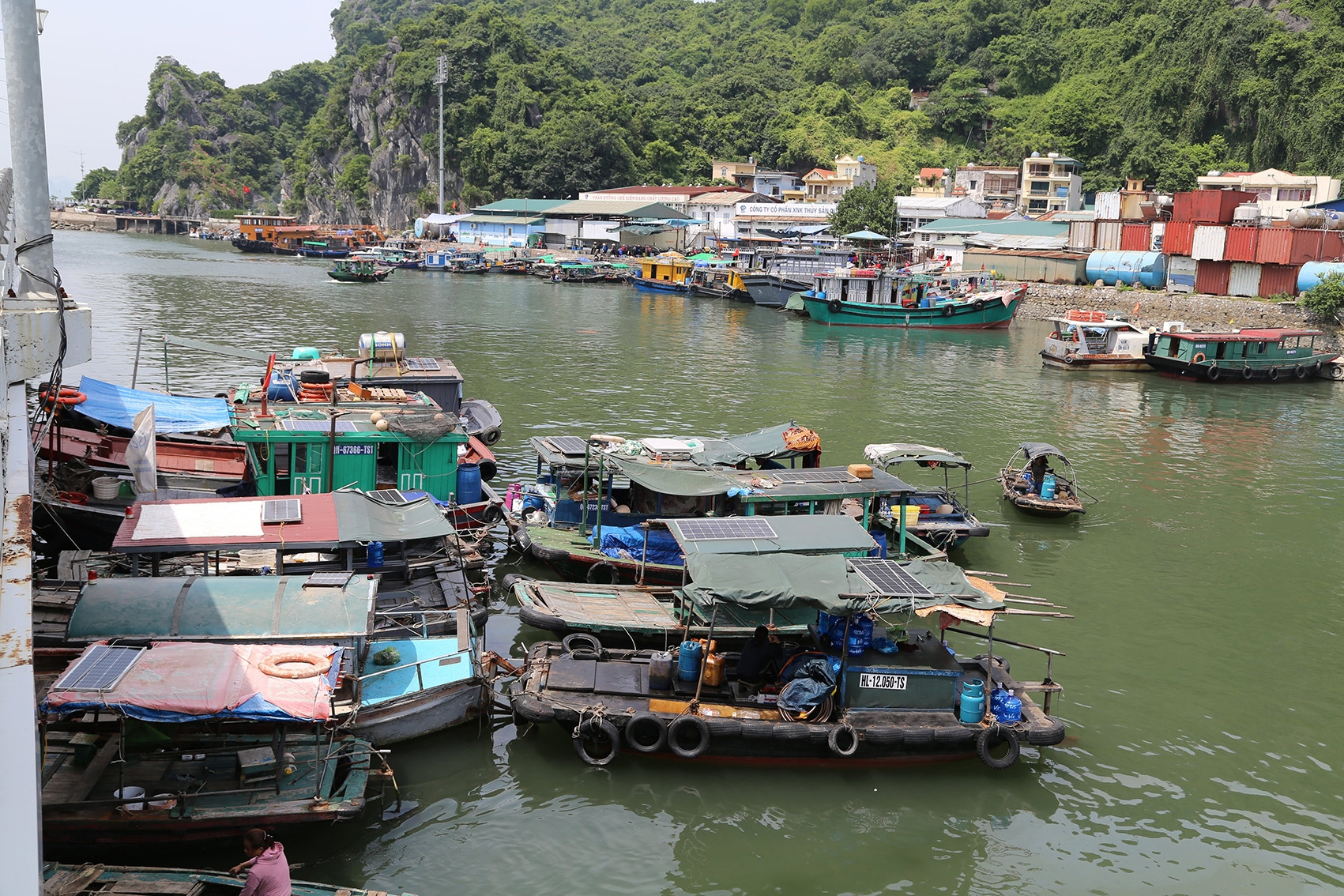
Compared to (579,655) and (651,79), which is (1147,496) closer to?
(579,655)

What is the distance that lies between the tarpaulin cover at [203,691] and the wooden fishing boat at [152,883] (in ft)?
3.99

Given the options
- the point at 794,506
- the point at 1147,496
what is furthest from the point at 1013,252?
the point at 794,506

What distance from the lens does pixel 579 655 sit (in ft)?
43.2

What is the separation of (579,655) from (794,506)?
16.6 feet

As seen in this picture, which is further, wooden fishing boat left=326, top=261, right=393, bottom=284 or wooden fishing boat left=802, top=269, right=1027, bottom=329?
wooden fishing boat left=326, top=261, right=393, bottom=284

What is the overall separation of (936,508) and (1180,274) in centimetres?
4340

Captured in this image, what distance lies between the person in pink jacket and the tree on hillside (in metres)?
72.3

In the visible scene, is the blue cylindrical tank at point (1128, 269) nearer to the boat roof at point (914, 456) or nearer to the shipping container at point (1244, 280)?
the shipping container at point (1244, 280)

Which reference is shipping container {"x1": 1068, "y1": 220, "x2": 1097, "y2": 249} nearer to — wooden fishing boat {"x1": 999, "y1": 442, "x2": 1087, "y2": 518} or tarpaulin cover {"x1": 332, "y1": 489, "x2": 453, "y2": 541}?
wooden fishing boat {"x1": 999, "y1": 442, "x2": 1087, "y2": 518}

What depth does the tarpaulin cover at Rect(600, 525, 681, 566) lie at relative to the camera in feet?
53.6

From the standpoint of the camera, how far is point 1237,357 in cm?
4041

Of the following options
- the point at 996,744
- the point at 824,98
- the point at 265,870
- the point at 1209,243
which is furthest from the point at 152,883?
the point at 824,98

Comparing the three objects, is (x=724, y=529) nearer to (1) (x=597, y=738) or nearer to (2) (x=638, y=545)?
(2) (x=638, y=545)

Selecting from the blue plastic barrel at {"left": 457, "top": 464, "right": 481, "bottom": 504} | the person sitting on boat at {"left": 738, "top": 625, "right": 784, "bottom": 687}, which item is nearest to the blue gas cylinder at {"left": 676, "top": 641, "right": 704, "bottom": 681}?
the person sitting on boat at {"left": 738, "top": 625, "right": 784, "bottom": 687}
